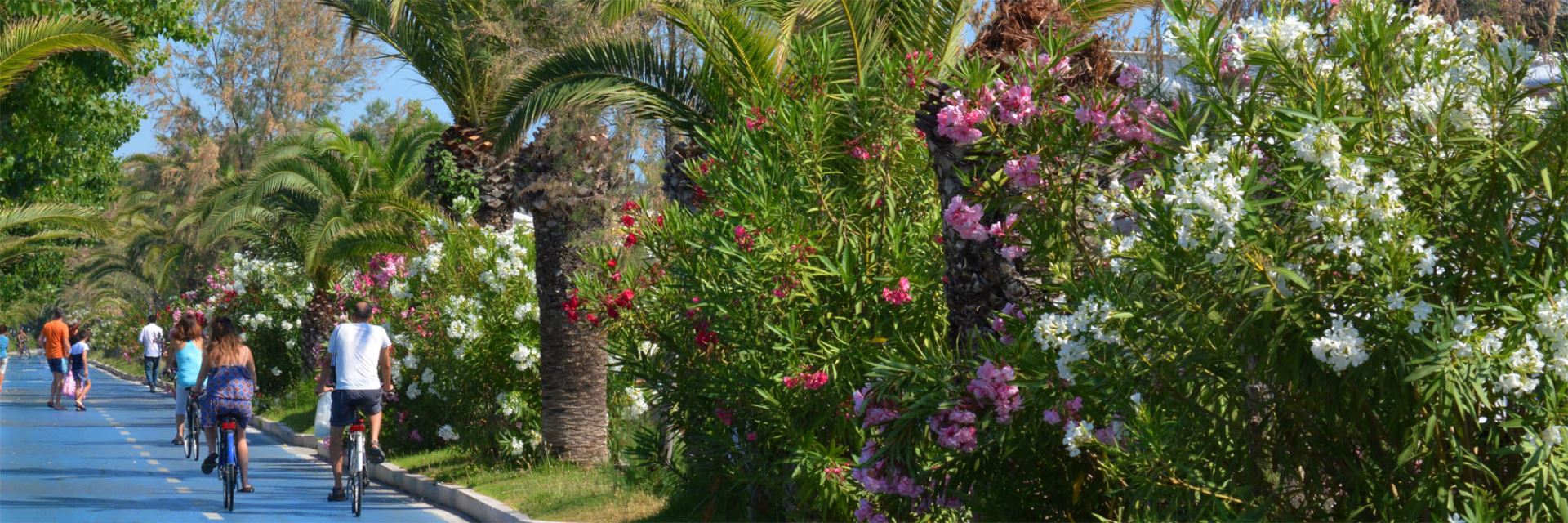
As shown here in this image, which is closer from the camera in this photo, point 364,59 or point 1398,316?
point 1398,316

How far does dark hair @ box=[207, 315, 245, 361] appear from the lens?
13.5 metres

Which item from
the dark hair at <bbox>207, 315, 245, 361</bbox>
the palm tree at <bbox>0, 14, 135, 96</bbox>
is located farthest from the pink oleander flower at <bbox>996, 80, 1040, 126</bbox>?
the palm tree at <bbox>0, 14, 135, 96</bbox>

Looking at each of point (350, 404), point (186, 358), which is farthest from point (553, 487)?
point (186, 358)

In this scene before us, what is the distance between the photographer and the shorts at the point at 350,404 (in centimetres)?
1291

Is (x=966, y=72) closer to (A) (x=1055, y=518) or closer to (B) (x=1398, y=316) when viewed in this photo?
(A) (x=1055, y=518)

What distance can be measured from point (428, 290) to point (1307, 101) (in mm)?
14729

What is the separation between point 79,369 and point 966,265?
30.7 m

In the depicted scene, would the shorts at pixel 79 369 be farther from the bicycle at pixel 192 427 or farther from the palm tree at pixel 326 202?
the bicycle at pixel 192 427

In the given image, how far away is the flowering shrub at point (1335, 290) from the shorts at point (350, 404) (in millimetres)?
8099

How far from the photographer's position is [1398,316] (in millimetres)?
4555

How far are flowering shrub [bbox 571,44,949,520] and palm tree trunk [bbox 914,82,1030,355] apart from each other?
517 mm

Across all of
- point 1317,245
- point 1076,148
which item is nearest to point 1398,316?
point 1317,245

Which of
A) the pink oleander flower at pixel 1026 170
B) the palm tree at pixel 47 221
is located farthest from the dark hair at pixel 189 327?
the pink oleander flower at pixel 1026 170

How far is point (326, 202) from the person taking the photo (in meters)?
28.6
